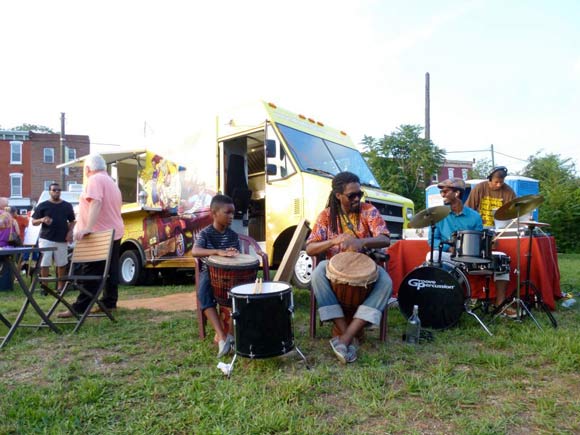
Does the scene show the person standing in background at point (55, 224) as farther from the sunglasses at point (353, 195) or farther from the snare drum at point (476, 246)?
the snare drum at point (476, 246)

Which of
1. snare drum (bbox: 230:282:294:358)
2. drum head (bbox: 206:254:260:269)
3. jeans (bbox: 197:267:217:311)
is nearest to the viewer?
snare drum (bbox: 230:282:294:358)

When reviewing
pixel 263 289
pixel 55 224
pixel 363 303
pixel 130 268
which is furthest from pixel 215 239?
pixel 130 268

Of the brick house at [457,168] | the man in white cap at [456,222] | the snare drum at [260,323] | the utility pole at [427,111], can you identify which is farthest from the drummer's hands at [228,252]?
the brick house at [457,168]

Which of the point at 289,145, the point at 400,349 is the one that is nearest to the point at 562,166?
the point at 289,145

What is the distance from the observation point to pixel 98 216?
204 inches

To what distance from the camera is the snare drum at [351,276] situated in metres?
3.46

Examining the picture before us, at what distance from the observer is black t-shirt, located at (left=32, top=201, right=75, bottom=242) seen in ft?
25.0

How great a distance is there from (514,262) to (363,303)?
8.75 ft

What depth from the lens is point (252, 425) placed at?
7.74 ft

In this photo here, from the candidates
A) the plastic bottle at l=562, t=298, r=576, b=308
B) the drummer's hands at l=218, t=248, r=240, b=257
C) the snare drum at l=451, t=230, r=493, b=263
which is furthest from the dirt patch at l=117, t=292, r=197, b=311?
the plastic bottle at l=562, t=298, r=576, b=308

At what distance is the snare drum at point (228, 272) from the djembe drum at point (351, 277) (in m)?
0.63

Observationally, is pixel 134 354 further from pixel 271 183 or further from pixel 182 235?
pixel 182 235

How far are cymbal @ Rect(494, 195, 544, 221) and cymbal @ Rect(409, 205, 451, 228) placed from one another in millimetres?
582

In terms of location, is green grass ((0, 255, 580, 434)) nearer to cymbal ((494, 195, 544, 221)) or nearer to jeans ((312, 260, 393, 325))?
jeans ((312, 260, 393, 325))
